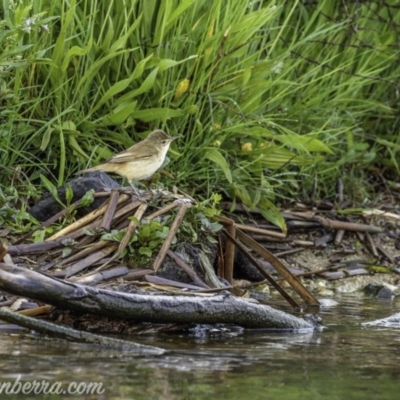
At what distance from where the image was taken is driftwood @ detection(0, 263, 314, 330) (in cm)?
493

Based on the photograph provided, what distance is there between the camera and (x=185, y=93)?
7641 millimetres

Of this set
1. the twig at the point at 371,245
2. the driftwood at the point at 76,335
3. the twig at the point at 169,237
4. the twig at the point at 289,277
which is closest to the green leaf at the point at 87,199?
the twig at the point at 169,237

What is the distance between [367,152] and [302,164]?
4.17 feet

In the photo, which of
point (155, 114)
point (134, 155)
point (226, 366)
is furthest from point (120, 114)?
point (226, 366)

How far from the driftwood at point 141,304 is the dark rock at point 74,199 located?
61.4 inches

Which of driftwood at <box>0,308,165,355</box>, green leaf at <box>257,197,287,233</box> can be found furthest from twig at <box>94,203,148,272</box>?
green leaf at <box>257,197,287,233</box>

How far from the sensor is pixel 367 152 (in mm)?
9164

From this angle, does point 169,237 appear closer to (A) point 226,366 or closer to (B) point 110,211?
(B) point 110,211

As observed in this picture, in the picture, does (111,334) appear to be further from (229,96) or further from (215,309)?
(229,96)

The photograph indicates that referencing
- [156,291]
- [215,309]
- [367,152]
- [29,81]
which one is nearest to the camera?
[215,309]

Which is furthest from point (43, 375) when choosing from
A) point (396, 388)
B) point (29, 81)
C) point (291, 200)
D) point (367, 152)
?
point (367, 152)

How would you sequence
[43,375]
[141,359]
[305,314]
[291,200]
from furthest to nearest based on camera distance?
1. [291,200]
2. [305,314]
3. [141,359]
4. [43,375]

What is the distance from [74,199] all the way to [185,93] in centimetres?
124

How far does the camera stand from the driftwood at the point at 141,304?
4.93 m
